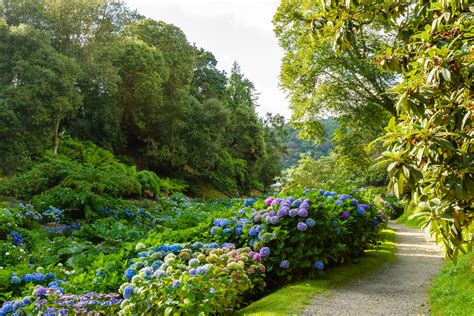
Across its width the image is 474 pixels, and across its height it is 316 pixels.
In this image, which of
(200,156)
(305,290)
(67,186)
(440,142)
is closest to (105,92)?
(200,156)

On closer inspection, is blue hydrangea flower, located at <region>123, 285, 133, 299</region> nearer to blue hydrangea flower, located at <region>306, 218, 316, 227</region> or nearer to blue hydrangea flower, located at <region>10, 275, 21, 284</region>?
blue hydrangea flower, located at <region>10, 275, 21, 284</region>

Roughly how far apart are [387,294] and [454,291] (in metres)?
0.78

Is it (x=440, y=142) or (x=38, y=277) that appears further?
(x=38, y=277)

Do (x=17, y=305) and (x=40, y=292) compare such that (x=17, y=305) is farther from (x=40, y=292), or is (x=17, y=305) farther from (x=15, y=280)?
(x=15, y=280)

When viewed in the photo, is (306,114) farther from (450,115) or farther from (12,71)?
(450,115)

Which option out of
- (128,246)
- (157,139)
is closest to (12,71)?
(157,139)

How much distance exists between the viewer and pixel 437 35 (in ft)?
9.75

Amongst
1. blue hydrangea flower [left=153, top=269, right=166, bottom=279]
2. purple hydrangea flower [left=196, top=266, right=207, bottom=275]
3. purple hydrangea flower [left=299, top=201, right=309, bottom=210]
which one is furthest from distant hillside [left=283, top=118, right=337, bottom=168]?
blue hydrangea flower [left=153, top=269, right=166, bottom=279]

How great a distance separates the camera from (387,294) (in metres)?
5.54

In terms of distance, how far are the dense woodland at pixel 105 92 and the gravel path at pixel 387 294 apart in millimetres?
13140

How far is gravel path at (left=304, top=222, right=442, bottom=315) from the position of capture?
4801 mm

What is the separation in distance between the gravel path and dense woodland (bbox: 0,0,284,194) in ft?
43.1

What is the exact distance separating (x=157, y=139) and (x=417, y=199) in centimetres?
2445

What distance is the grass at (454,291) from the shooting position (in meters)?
4.61
